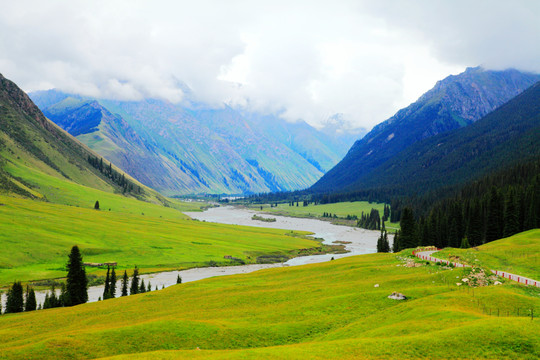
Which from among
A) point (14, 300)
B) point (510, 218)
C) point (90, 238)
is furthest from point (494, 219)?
point (90, 238)

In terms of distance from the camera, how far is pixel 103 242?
422 ft

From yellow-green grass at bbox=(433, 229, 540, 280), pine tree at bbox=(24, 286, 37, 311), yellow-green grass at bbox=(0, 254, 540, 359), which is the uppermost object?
yellow-green grass at bbox=(433, 229, 540, 280)

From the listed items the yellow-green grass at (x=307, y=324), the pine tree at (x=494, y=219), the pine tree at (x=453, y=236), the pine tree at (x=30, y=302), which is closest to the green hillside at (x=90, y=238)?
the pine tree at (x=30, y=302)

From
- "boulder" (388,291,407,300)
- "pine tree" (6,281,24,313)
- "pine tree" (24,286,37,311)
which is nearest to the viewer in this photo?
"boulder" (388,291,407,300)

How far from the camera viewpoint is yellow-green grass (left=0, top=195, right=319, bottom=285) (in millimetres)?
102062

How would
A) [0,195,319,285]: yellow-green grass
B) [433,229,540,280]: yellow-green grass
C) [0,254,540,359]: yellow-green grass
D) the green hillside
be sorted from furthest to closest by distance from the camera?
1. the green hillside
2. [0,195,319,285]: yellow-green grass
3. [433,229,540,280]: yellow-green grass
4. [0,254,540,359]: yellow-green grass

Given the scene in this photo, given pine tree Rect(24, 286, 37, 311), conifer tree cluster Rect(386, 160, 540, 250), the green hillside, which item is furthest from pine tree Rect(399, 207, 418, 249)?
pine tree Rect(24, 286, 37, 311)

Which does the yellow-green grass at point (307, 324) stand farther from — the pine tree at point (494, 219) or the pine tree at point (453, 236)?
the pine tree at point (494, 219)

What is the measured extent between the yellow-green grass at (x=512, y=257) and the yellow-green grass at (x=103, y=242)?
8340 cm

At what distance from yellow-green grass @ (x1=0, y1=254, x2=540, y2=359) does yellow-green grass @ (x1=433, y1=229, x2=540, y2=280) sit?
29.7 feet

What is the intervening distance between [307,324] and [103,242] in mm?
111136

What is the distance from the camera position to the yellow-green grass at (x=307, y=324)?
26.4 metres

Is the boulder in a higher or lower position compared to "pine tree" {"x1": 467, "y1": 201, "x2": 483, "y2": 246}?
lower

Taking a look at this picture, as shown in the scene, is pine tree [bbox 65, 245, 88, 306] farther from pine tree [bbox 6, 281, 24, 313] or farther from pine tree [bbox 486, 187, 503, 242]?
pine tree [bbox 486, 187, 503, 242]
